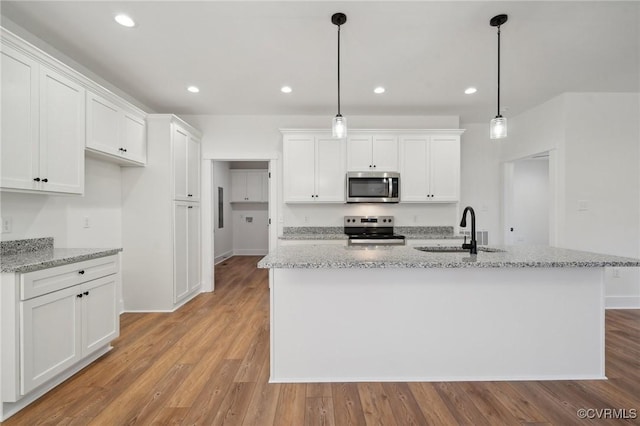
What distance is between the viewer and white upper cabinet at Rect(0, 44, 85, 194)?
1819 millimetres

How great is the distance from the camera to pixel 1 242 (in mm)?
1973

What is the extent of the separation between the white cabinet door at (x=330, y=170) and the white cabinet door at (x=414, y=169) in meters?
0.88

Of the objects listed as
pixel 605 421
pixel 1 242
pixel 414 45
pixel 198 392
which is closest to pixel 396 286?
pixel 605 421

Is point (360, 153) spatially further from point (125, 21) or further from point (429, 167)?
point (125, 21)

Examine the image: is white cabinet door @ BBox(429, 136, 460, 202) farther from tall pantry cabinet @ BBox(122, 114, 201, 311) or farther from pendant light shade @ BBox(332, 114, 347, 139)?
tall pantry cabinet @ BBox(122, 114, 201, 311)

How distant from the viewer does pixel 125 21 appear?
6.97 feet

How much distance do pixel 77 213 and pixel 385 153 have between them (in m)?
3.69

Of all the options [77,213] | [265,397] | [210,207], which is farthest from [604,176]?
[77,213]

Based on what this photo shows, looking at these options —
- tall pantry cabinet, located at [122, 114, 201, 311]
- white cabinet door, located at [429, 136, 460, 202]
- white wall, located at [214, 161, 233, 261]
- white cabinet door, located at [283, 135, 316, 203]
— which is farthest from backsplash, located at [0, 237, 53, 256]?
white cabinet door, located at [429, 136, 460, 202]

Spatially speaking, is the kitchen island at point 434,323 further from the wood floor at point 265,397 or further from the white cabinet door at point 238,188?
the white cabinet door at point 238,188

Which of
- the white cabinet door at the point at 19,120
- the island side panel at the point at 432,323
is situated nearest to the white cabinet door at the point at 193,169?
the white cabinet door at the point at 19,120

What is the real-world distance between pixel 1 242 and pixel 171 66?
2.03 metres

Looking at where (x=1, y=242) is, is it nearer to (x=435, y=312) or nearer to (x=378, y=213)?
(x=435, y=312)

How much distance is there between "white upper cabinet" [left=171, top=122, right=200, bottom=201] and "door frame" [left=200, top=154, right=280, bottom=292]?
0.14m
